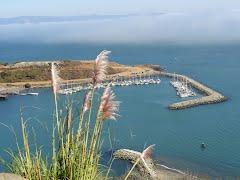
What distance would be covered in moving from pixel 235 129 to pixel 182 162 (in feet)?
18.6

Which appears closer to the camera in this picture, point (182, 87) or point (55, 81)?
point (55, 81)

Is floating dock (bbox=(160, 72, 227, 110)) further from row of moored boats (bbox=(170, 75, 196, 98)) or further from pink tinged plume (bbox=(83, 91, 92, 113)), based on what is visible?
pink tinged plume (bbox=(83, 91, 92, 113))

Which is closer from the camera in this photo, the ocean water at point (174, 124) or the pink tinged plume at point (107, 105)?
the pink tinged plume at point (107, 105)

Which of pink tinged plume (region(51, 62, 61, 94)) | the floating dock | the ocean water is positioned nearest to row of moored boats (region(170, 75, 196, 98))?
the ocean water

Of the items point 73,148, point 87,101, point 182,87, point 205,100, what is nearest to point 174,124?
point 205,100

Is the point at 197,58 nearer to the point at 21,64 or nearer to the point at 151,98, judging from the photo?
the point at 21,64

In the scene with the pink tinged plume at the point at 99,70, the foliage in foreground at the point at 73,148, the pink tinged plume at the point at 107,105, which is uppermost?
the pink tinged plume at the point at 99,70

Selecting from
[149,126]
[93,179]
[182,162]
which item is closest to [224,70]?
[149,126]

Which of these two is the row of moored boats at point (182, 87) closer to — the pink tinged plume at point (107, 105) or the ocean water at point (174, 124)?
the ocean water at point (174, 124)

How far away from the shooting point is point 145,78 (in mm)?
43781

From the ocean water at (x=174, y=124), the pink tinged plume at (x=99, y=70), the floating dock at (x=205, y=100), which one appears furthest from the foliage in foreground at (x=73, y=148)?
the floating dock at (x=205, y=100)

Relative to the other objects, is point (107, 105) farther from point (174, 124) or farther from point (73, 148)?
point (174, 124)

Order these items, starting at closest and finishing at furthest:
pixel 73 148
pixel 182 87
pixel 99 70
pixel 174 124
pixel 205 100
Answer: pixel 99 70, pixel 73 148, pixel 174 124, pixel 205 100, pixel 182 87

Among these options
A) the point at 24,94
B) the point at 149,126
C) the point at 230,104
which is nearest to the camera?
the point at 149,126
